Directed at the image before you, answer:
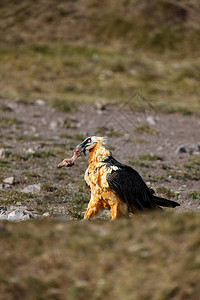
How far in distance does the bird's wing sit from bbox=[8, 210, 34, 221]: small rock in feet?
4.82

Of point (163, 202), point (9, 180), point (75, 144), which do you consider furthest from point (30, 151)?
point (163, 202)

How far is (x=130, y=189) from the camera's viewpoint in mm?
8078

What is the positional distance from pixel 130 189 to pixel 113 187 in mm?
260

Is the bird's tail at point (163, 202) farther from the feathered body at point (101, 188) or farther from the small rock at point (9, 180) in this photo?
the small rock at point (9, 180)

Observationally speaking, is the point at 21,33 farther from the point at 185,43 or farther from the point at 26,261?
the point at 26,261

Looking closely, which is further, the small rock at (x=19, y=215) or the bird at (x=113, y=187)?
the small rock at (x=19, y=215)

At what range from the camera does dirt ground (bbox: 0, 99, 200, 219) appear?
35.3ft

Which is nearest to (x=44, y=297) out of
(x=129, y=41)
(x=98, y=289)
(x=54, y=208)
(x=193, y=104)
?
(x=98, y=289)

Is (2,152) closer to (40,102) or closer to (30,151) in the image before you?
(30,151)

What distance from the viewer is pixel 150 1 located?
112 ft

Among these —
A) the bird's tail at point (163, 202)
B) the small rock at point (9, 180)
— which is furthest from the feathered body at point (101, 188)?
the small rock at point (9, 180)

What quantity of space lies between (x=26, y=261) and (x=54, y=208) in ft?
14.7

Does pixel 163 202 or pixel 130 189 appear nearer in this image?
pixel 130 189

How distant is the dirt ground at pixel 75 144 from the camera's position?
35.3 ft
